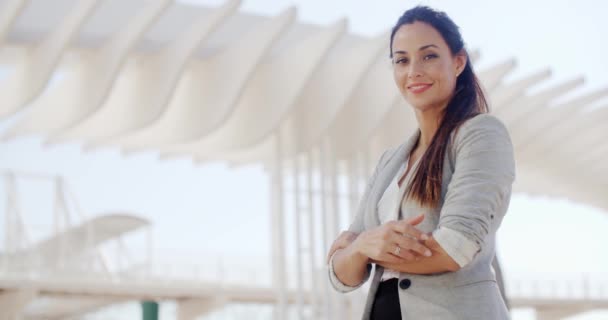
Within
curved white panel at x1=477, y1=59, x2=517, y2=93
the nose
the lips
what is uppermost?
curved white panel at x1=477, y1=59, x2=517, y2=93

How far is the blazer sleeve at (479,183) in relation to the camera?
5.53 feet

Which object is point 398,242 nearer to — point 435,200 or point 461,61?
point 435,200

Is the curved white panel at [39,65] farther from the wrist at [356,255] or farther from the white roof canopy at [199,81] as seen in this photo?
the wrist at [356,255]

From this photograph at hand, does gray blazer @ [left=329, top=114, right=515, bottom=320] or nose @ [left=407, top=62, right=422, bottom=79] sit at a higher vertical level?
nose @ [left=407, top=62, right=422, bottom=79]

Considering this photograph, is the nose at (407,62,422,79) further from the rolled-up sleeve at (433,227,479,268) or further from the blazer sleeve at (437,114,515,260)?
the rolled-up sleeve at (433,227,479,268)

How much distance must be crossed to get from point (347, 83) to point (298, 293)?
3.57 meters

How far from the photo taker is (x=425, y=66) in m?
1.94

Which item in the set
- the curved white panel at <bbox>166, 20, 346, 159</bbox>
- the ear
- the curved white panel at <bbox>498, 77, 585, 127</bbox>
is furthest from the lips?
the curved white panel at <bbox>498, 77, 585, 127</bbox>

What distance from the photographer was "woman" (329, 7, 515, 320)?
1.71 metres

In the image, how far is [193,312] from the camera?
18875 mm

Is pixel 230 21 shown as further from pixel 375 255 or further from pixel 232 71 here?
pixel 375 255

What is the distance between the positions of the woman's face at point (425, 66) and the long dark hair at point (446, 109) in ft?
0.06

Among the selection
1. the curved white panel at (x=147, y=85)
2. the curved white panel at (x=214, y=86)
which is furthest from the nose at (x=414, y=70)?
the curved white panel at (x=214, y=86)

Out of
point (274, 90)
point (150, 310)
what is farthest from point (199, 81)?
point (150, 310)
